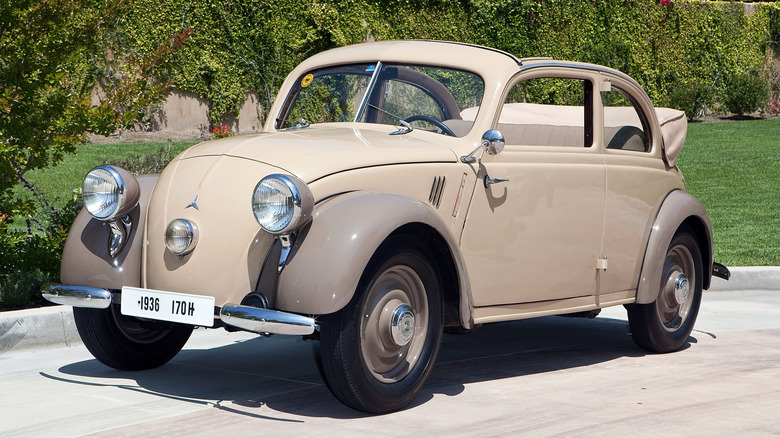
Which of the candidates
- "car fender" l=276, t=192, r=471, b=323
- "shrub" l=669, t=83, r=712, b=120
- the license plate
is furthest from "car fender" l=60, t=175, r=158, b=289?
"shrub" l=669, t=83, r=712, b=120

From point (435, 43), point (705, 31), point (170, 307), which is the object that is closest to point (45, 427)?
point (170, 307)

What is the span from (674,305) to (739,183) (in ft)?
28.8

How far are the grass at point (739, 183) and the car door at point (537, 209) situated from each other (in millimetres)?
3755

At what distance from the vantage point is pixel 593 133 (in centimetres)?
577

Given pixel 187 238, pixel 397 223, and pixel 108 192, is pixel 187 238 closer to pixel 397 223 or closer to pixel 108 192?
pixel 108 192

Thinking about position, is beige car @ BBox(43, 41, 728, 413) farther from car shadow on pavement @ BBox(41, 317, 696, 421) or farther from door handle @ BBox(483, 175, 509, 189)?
car shadow on pavement @ BBox(41, 317, 696, 421)

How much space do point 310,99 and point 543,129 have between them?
1.43 m

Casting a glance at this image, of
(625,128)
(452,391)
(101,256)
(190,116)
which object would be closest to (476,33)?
(190,116)

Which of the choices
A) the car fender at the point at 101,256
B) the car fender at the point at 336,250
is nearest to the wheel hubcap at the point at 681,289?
the car fender at the point at 336,250

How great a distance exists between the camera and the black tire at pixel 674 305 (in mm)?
6035

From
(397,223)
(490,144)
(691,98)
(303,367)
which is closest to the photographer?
(397,223)

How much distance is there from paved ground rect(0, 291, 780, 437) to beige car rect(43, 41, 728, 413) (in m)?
0.25

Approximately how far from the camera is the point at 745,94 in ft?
73.2

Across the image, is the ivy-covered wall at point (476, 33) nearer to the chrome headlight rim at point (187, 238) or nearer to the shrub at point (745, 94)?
the shrub at point (745, 94)
